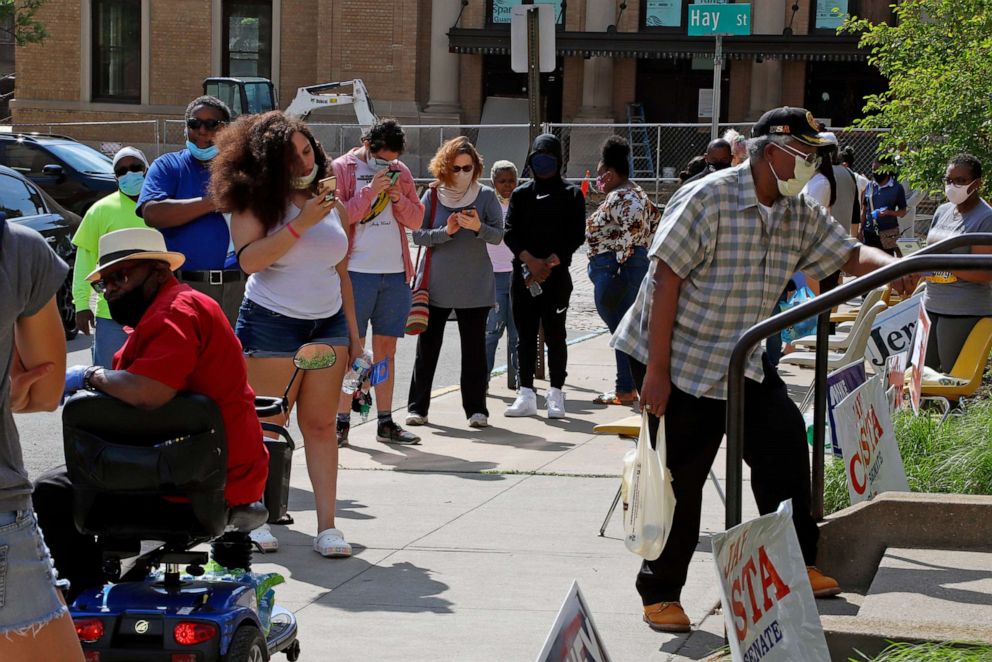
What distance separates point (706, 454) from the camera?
532cm

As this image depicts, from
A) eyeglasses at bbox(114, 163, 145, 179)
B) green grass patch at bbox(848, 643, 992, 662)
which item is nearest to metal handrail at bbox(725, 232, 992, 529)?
green grass patch at bbox(848, 643, 992, 662)

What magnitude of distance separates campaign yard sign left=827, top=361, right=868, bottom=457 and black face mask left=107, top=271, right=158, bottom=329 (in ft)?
10.7

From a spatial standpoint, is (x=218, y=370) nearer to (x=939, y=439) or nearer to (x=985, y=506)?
(x=985, y=506)

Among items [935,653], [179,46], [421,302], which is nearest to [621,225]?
[421,302]

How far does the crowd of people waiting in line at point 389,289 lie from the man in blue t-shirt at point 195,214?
10 millimetres

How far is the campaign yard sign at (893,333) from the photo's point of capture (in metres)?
9.08

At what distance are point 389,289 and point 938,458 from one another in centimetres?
357

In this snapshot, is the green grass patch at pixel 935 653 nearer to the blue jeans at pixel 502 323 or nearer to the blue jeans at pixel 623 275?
the blue jeans at pixel 623 275

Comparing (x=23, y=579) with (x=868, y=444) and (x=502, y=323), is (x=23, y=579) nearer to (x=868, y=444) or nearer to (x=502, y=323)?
(x=868, y=444)

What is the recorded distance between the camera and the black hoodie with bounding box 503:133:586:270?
10148mm

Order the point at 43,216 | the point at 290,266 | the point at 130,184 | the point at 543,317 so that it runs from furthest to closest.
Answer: the point at 43,216, the point at 543,317, the point at 130,184, the point at 290,266

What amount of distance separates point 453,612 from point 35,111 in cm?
3715

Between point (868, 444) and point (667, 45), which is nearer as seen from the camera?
point (868, 444)

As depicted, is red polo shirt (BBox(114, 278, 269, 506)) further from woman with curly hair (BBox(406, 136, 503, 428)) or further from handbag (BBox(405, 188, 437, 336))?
woman with curly hair (BBox(406, 136, 503, 428))
